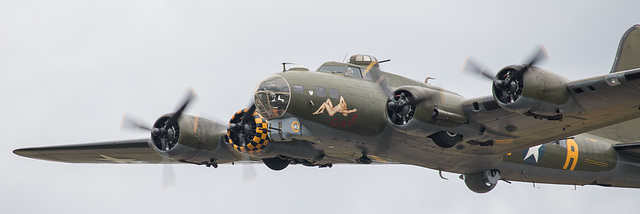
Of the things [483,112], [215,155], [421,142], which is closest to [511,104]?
[483,112]

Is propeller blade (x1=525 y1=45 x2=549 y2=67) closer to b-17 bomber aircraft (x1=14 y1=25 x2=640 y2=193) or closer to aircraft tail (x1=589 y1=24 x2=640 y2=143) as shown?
b-17 bomber aircraft (x1=14 y1=25 x2=640 y2=193)

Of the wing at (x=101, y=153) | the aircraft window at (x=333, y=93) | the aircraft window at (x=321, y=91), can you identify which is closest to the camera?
the aircraft window at (x=321, y=91)

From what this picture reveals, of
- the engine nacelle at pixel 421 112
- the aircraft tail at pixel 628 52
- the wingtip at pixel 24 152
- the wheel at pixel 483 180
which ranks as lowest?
the wheel at pixel 483 180

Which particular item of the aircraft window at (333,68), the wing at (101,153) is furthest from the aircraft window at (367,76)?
the wing at (101,153)

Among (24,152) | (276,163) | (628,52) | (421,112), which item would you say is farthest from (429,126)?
(24,152)

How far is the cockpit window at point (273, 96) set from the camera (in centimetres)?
2091

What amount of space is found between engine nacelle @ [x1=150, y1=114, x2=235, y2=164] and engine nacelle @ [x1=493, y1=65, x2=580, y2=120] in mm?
9374

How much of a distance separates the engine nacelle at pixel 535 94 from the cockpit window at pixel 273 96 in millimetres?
5163

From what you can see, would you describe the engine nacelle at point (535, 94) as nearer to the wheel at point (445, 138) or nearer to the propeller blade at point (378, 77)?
the wheel at point (445, 138)

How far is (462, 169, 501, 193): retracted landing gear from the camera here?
25266 millimetres

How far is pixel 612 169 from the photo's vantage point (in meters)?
26.5

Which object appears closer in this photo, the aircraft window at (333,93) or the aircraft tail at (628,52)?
the aircraft window at (333,93)

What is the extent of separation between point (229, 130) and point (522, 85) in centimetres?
831

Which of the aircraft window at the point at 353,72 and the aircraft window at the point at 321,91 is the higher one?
the aircraft window at the point at 353,72
